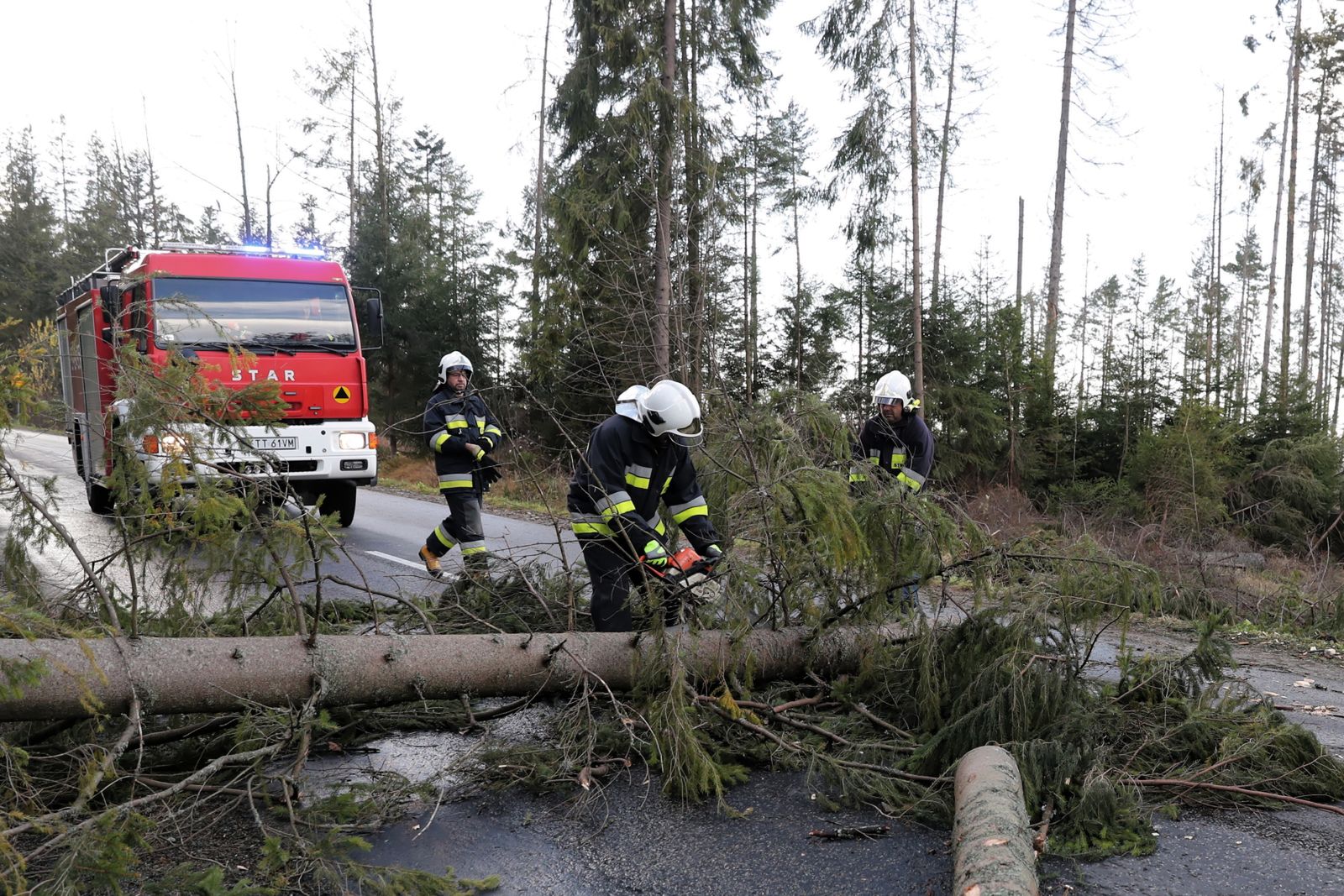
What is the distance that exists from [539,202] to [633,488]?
18.2 m

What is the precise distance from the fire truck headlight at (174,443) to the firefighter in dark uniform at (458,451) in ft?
10.4

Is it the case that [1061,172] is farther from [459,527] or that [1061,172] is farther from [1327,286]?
[1327,286]

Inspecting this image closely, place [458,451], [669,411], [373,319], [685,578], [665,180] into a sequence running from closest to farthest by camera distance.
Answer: [685,578]
[669,411]
[458,451]
[373,319]
[665,180]

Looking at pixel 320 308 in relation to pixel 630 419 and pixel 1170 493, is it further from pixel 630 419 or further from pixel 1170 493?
pixel 1170 493

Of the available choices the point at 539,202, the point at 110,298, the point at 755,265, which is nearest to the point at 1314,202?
the point at 755,265

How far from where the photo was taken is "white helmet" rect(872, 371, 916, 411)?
6219mm

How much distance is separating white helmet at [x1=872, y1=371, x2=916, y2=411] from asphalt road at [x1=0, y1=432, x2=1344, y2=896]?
317 centimetres

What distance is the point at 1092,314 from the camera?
4147cm

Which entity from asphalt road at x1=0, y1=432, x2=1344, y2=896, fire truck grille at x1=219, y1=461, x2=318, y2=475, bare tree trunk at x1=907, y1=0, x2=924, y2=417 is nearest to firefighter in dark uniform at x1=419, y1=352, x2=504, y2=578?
fire truck grille at x1=219, y1=461, x2=318, y2=475

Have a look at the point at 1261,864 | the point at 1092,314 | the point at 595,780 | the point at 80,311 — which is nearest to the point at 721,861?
the point at 595,780

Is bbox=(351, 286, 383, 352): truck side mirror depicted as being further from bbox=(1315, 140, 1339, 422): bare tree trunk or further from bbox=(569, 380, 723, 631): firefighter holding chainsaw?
bbox=(1315, 140, 1339, 422): bare tree trunk

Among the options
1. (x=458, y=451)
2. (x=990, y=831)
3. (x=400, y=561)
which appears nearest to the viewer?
(x=990, y=831)

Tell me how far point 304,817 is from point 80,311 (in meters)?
9.45

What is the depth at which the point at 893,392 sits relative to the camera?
6.25 meters
